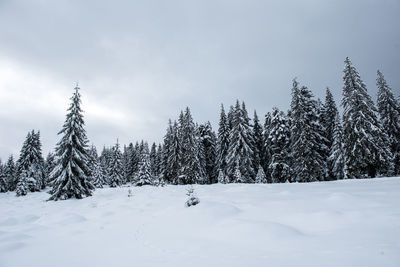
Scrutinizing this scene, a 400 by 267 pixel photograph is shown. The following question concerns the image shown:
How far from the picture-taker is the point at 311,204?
819cm

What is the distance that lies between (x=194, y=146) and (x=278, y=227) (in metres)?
31.6

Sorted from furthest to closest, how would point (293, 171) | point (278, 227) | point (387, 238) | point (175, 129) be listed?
point (175, 129) < point (293, 171) < point (278, 227) < point (387, 238)

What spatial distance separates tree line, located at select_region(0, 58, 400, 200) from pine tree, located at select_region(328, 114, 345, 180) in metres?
0.11

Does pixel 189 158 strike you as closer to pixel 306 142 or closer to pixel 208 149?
pixel 208 149

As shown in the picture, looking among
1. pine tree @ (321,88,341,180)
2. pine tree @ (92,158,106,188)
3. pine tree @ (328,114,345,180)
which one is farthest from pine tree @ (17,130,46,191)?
pine tree @ (321,88,341,180)

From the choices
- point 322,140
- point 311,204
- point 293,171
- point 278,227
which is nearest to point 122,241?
point 278,227

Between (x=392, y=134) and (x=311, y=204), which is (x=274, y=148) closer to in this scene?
(x=392, y=134)

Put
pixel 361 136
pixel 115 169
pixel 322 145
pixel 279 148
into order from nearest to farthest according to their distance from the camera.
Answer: pixel 361 136 → pixel 322 145 → pixel 279 148 → pixel 115 169

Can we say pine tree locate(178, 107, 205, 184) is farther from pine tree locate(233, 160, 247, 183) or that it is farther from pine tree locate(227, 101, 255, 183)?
pine tree locate(233, 160, 247, 183)

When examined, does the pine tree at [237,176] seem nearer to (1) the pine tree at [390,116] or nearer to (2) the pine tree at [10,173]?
(1) the pine tree at [390,116]

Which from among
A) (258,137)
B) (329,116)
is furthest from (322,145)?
(258,137)

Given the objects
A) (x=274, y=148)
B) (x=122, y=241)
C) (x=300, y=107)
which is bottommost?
(x=122, y=241)

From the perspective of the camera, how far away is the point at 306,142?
27266 millimetres

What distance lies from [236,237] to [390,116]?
34169 mm
